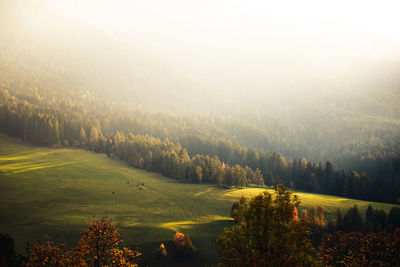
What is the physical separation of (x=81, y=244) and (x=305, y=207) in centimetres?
9217

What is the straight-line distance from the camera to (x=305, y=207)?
102 m

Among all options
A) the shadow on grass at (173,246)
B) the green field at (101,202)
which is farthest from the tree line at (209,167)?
the shadow on grass at (173,246)

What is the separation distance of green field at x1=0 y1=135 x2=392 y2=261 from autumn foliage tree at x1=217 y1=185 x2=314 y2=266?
138 ft

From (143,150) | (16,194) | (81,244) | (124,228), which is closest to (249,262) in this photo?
(81,244)

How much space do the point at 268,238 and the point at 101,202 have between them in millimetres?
87298

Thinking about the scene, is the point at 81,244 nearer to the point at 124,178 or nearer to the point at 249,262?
the point at 249,262

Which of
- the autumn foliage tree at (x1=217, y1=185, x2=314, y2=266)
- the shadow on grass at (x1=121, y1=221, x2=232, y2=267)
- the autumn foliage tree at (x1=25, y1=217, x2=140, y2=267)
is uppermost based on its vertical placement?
the autumn foliage tree at (x1=217, y1=185, x2=314, y2=266)

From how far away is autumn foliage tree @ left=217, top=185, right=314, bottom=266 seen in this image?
23375 mm

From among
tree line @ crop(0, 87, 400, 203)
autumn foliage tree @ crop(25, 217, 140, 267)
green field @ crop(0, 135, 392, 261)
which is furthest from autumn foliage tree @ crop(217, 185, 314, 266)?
tree line @ crop(0, 87, 400, 203)

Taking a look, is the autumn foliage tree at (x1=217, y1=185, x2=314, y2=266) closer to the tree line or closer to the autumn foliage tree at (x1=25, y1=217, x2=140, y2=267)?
the autumn foliage tree at (x1=25, y1=217, x2=140, y2=267)

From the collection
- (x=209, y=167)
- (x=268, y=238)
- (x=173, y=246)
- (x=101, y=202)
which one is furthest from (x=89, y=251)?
(x=209, y=167)

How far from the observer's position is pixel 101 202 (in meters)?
96.2

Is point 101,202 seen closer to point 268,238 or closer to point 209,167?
point 209,167

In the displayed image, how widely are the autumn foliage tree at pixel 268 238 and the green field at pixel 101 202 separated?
42138 mm
